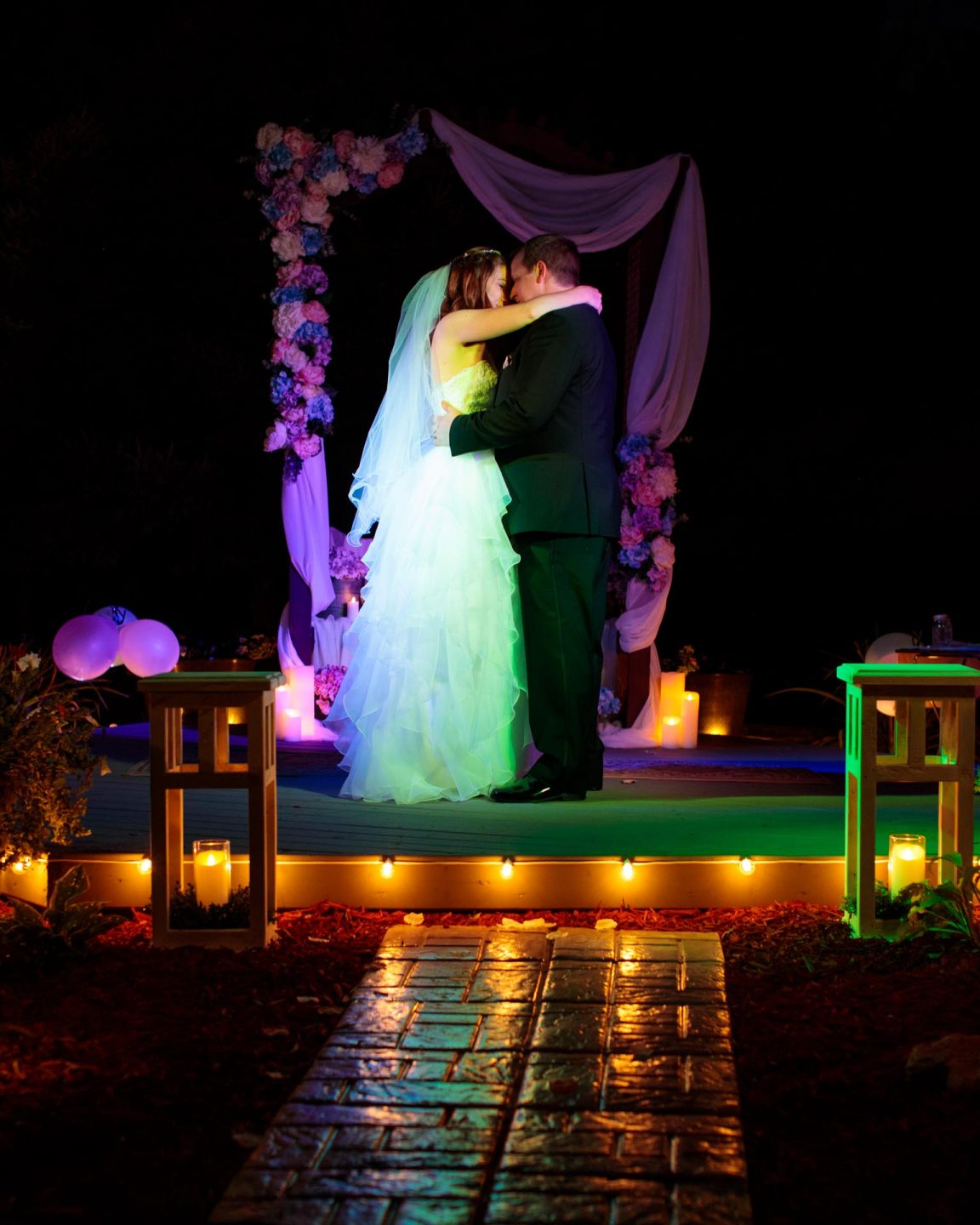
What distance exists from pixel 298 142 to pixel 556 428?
3.50 metres

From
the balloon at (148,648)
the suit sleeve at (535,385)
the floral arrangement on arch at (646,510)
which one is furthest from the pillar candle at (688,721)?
the suit sleeve at (535,385)

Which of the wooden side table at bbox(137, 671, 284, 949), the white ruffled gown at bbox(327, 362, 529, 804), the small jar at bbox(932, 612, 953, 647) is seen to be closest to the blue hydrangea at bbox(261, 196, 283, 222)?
the white ruffled gown at bbox(327, 362, 529, 804)

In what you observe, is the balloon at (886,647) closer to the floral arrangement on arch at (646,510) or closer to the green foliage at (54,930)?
the floral arrangement on arch at (646,510)

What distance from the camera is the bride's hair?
5.51m

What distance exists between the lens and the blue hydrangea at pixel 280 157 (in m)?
8.02

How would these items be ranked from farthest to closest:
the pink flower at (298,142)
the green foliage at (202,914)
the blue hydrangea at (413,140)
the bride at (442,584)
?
the pink flower at (298,142) < the blue hydrangea at (413,140) < the bride at (442,584) < the green foliage at (202,914)

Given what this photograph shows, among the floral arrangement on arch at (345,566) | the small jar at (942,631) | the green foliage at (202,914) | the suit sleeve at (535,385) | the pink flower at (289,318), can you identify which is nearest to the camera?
the green foliage at (202,914)

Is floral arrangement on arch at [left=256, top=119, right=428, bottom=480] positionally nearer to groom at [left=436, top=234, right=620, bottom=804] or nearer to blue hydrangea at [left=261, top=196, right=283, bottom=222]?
blue hydrangea at [left=261, top=196, right=283, bottom=222]

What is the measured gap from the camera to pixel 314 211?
26.6 ft

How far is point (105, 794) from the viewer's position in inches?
237

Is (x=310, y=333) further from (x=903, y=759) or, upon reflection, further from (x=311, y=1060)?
(x=311, y=1060)

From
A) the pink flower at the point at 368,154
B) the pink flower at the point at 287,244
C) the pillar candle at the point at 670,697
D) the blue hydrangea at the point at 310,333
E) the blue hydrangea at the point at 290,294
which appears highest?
the pink flower at the point at 368,154

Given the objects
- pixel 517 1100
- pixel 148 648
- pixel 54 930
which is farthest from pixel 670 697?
pixel 517 1100

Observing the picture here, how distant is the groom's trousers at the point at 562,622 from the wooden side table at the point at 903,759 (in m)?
1.23
